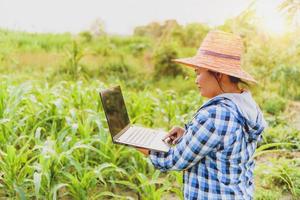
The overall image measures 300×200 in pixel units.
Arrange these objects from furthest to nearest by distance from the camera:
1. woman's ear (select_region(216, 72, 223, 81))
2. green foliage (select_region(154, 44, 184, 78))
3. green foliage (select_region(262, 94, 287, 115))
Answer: green foliage (select_region(154, 44, 184, 78))
green foliage (select_region(262, 94, 287, 115))
woman's ear (select_region(216, 72, 223, 81))

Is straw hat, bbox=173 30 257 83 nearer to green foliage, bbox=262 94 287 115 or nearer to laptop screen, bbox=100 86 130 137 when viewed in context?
laptop screen, bbox=100 86 130 137

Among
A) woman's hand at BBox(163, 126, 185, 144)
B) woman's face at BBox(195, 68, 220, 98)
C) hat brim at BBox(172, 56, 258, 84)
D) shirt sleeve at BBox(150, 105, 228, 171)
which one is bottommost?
woman's hand at BBox(163, 126, 185, 144)

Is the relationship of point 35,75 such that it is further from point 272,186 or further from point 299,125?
point 272,186

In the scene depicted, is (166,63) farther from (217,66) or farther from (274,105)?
(217,66)

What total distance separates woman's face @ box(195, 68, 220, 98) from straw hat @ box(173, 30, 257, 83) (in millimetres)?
36

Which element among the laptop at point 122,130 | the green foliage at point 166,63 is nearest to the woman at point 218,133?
the laptop at point 122,130

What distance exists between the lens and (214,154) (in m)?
1.61

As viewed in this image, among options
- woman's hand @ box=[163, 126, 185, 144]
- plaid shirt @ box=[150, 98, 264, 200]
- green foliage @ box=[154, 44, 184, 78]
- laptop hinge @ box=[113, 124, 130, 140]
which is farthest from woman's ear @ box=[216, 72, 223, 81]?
green foliage @ box=[154, 44, 184, 78]

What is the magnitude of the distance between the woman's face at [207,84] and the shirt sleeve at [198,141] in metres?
0.09

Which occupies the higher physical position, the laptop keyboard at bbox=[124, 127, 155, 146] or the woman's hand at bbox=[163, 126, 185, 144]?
the woman's hand at bbox=[163, 126, 185, 144]

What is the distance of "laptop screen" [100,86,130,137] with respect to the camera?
6.62ft

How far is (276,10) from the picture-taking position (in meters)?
2.74

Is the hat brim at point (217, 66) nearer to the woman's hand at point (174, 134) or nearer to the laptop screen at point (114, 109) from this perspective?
the woman's hand at point (174, 134)

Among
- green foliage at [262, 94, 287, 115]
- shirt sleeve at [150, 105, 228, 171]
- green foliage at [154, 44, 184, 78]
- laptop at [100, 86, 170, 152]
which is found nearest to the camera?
shirt sleeve at [150, 105, 228, 171]
